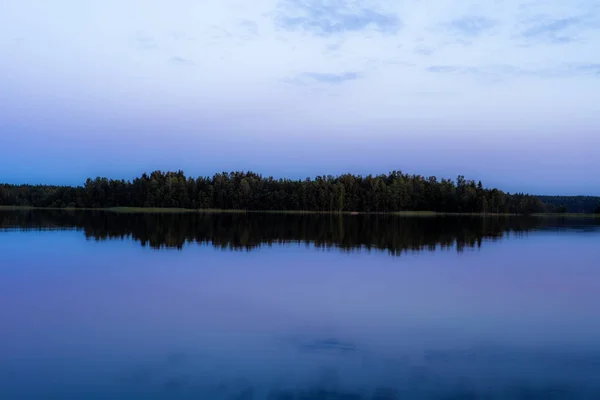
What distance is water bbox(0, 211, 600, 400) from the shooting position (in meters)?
9.82

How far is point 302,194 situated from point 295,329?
132 m

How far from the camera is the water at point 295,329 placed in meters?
9.82

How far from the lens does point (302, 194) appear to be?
145500 millimetres

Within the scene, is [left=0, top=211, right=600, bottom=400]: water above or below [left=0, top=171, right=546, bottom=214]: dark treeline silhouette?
below

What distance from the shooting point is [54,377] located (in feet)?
33.0

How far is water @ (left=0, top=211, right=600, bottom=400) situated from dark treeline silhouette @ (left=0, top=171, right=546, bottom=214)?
118 meters

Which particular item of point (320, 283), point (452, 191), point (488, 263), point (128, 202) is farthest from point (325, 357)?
point (128, 202)

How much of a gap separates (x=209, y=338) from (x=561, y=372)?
26.0ft

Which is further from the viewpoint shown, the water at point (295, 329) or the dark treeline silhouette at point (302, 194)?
the dark treeline silhouette at point (302, 194)

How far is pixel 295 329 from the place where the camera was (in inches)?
541

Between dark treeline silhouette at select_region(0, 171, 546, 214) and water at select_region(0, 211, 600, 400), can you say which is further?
dark treeline silhouette at select_region(0, 171, 546, 214)

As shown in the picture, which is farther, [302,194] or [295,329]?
[302,194]

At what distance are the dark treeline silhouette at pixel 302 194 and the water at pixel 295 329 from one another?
118 meters

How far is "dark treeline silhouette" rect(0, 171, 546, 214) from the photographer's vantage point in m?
146
